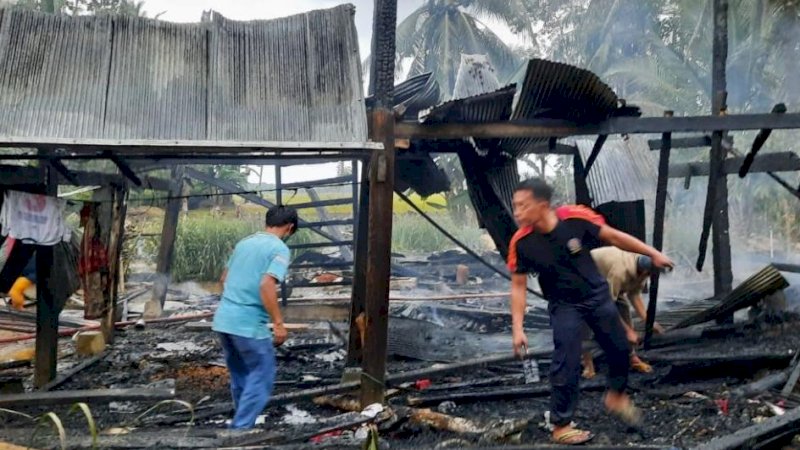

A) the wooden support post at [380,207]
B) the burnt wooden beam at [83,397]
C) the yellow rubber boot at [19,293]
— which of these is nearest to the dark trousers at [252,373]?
the wooden support post at [380,207]

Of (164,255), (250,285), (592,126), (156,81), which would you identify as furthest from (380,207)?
(164,255)

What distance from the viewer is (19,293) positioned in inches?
483

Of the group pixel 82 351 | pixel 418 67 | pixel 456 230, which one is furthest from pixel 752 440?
pixel 418 67

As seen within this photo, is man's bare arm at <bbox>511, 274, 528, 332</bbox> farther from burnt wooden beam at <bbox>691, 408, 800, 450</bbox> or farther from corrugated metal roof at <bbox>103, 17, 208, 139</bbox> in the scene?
corrugated metal roof at <bbox>103, 17, 208, 139</bbox>

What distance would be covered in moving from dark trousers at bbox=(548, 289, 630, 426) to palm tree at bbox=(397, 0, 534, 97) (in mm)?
24786

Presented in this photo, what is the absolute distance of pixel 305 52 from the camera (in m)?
7.23

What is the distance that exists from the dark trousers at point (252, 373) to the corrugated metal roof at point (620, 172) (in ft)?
15.9

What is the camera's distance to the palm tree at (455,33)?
99.2 ft

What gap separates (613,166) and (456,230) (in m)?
18.7

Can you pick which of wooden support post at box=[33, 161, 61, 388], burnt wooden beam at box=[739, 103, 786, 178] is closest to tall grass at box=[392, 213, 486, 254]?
burnt wooden beam at box=[739, 103, 786, 178]

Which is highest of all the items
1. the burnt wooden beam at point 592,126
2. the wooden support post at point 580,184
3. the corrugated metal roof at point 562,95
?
the corrugated metal roof at point 562,95

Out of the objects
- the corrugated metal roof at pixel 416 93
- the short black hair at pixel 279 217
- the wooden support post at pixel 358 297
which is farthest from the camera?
the corrugated metal roof at pixel 416 93

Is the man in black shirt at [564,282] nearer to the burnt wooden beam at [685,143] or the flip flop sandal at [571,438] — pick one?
the flip flop sandal at [571,438]

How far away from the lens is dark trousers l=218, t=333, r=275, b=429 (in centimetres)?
584
